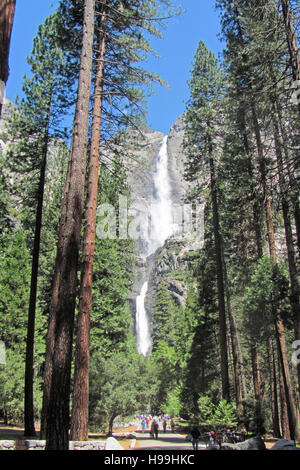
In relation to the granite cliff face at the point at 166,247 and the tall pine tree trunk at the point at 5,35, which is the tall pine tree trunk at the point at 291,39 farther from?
the tall pine tree trunk at the point at 5,35

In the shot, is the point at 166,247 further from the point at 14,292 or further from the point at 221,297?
the point at 221,297

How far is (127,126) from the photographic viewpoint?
10273mm

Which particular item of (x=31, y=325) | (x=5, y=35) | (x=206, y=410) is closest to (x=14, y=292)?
(x=31, y=325)

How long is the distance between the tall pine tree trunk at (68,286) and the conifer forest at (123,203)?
0.02 m

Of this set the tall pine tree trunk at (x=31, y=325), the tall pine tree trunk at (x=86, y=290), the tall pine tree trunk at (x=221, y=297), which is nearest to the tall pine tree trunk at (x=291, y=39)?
the tall pine tree trunk at (x=86, y=290)

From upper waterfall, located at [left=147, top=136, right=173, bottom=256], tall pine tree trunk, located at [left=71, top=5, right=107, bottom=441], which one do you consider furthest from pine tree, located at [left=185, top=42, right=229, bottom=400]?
upper waterfall, located at [left=147, top=136, right=173, bottom=256]

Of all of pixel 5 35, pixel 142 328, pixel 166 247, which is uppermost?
pixel 166 247

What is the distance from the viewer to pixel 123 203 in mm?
20453

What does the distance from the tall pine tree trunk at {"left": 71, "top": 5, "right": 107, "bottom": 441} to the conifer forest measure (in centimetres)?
3

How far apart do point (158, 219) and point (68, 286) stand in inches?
4214

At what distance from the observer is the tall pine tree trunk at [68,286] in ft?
15.5

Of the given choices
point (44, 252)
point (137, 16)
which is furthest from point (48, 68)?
point (44, 252)

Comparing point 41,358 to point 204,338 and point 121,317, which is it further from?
point 204,338

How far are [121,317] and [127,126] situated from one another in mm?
10735
